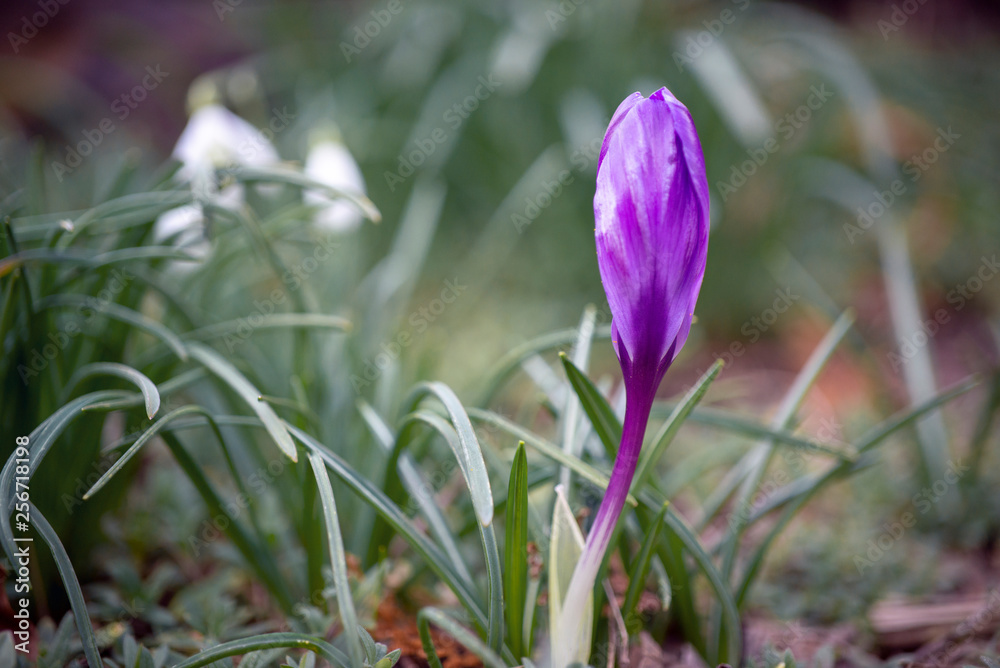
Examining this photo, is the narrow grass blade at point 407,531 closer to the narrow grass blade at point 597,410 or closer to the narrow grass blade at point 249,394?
the narrow grass blade at point 249,394

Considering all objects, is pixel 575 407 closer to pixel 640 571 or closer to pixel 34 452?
pixel 640 571

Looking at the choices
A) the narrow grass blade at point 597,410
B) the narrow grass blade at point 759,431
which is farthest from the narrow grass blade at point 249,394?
the narrow grass blade at point 759,431

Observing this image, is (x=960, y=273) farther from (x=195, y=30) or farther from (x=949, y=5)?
(x=195, y=30)

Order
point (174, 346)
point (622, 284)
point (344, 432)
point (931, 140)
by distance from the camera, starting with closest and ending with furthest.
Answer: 1. point (622, 284)
2. point (174, 346)
3. point (344, 432)
4. point (931, 140)

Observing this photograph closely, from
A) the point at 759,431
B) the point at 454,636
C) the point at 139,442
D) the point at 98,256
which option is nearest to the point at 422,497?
the point at 454,636

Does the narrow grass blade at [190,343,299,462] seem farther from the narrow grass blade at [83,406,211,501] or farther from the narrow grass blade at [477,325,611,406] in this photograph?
the narrow grass blade at [477,325,611,406]

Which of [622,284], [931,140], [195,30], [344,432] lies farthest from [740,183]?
[195,30]
